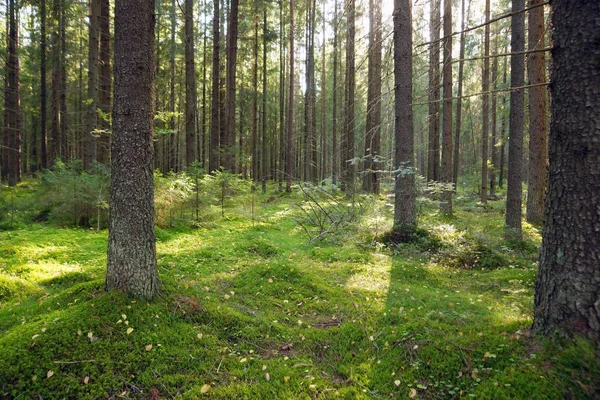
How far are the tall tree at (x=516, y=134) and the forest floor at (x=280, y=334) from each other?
6.72 feet

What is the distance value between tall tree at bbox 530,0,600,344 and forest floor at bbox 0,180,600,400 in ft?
0.85

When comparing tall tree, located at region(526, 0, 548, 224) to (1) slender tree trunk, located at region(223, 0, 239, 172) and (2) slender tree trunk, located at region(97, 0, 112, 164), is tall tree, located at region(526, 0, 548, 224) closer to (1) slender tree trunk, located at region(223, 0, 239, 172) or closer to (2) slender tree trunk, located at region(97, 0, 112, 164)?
(1) slender tree trunk, located at region(223, 0, 239, 172)

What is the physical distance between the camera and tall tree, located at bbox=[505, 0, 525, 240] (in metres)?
7.96

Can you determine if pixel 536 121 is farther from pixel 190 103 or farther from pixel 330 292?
pixel 190 103

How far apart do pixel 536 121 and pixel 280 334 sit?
9.69 metres

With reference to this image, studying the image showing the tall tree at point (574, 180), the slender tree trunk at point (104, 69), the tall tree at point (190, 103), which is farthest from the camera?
the tall tree at point (190, 103)

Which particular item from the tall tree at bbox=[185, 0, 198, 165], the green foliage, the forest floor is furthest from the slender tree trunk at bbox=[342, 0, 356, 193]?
the green foliage

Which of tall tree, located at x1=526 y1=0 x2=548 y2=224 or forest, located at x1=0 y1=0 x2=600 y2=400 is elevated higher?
tall tree, located at x1=526 y1=0 x2=548 y2=224

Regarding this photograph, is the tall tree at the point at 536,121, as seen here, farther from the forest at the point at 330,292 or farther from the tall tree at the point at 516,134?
the forest at the point at 330,292

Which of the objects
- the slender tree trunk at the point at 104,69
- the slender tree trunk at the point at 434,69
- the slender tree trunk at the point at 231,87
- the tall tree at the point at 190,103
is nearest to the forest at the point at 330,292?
the slender tree trunk at the point at 434,69

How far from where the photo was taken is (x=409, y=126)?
766 centimetres

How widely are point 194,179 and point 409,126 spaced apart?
603 cm

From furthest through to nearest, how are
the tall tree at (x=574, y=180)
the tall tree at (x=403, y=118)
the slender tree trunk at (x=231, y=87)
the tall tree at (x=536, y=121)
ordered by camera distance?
the slender tree trunk at (x=231, y=87), the tall tree at (x=536, y=121), the tall tree at (x=403, y=118), the tall tree at (x=574, y=180)

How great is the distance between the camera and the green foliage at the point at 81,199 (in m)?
8.44
